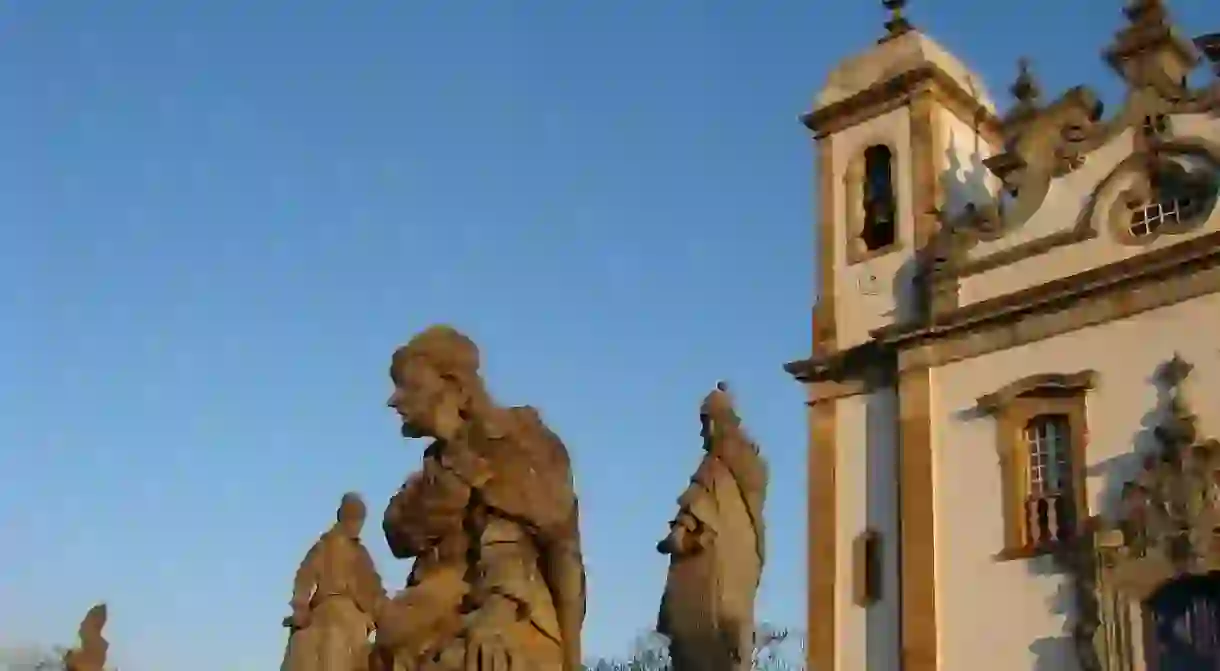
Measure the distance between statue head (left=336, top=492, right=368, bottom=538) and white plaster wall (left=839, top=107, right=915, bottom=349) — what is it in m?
15.3

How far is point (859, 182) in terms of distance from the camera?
2405cm

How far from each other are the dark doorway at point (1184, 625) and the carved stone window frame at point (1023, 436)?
4.34ft

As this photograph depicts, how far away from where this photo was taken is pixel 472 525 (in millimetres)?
6250

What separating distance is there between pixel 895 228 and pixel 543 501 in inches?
699

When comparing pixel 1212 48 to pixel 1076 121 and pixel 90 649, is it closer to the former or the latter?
pixel 1076 121

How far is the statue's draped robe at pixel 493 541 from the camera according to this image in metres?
5.96

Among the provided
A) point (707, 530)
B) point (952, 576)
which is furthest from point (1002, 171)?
point (707, 530)

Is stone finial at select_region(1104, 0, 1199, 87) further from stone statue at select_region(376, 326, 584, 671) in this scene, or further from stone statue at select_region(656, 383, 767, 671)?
stone statue at select_region(376, 326, 584, 671)

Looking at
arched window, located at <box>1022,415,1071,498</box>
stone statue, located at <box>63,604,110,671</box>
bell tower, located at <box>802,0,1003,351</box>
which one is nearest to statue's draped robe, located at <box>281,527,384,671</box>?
stone statue, located at <box>63,604,110,671</box>

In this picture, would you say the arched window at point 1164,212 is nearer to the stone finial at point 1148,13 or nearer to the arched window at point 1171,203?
the arched window at point 1171,203

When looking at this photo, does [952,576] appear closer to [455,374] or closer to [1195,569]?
[1195,569]

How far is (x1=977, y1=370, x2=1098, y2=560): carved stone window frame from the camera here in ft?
63.1

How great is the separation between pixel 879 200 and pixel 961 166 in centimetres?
134

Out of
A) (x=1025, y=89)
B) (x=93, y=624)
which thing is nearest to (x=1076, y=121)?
(x=1025, y=89)
